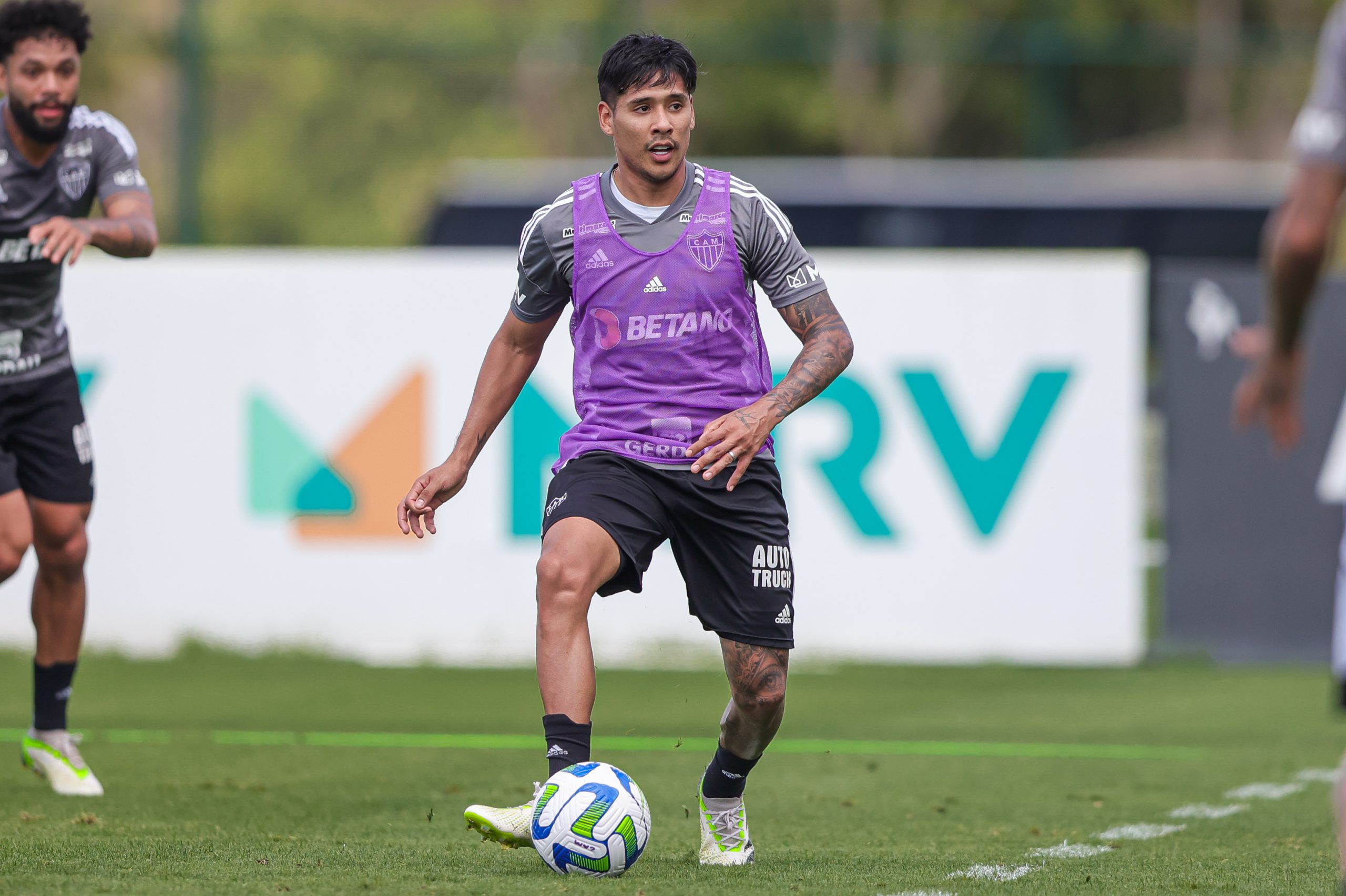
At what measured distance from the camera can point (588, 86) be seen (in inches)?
1394

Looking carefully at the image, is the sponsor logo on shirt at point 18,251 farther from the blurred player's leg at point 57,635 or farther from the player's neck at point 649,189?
the player's neck at point 649,189

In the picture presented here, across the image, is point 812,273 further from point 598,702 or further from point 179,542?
point 179,542

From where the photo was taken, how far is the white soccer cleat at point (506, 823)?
495cm

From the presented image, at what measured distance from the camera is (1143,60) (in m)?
21.0

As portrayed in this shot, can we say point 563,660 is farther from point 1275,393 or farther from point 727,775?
point 1275,393

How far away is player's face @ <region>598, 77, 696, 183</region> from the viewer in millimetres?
5293

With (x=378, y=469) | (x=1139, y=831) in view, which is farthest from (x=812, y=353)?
(x=378, y=469)

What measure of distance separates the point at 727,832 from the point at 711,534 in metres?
0.87

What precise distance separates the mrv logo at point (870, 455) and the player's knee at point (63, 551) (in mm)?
4678

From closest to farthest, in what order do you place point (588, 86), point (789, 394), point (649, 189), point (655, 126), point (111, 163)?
point (789, 394)
point (655, 126)
point (649, 189)
point (111, 163)
point (588, 86)

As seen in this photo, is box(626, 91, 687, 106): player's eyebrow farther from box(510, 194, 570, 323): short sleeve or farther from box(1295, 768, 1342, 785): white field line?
box(1295, 768, 1342, 785): white field line

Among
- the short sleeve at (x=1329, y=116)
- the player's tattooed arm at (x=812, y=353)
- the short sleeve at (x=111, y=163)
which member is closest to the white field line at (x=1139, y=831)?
the player's tattooed arm at (x=812, y=353)

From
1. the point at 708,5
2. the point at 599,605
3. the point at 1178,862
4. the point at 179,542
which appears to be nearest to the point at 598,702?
the point at 599,605

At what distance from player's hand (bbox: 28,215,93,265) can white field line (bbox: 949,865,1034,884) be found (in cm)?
325
